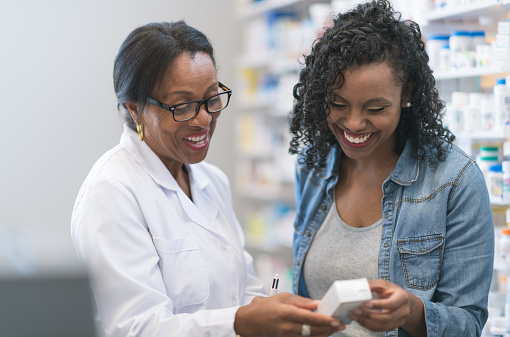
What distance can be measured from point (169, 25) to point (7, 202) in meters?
3.19

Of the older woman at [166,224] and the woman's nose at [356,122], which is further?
the woman's nose at [356,122]

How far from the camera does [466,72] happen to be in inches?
86.4

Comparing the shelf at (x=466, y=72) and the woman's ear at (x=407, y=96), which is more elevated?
the shelf at (x=466, y=72)

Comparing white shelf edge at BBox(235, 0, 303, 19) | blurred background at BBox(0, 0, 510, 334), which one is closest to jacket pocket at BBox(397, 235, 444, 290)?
blurred background at BBox(0, 0, 510, 334)

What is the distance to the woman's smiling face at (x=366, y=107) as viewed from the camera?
4.92ft

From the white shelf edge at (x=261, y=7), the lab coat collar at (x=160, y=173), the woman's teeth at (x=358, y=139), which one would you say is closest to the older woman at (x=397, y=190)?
the woman's teeth at (x=358, y=139)

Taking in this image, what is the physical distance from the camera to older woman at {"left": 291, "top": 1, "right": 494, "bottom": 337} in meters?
1.50

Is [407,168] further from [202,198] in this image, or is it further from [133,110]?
[133,110]

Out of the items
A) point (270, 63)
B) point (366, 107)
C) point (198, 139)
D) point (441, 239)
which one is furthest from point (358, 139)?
point (270, 63)

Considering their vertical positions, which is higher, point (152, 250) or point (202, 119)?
point (202, 119)

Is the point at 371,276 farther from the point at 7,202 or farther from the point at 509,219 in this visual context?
the point at 7,202

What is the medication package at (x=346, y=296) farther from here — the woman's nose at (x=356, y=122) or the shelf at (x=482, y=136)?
the shelf at (x=482, y=136)

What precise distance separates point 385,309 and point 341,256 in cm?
37

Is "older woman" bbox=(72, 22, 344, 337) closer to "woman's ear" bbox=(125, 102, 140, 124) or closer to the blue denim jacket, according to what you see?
"woman's ear" bbox=(125, 102, 140, 124)
